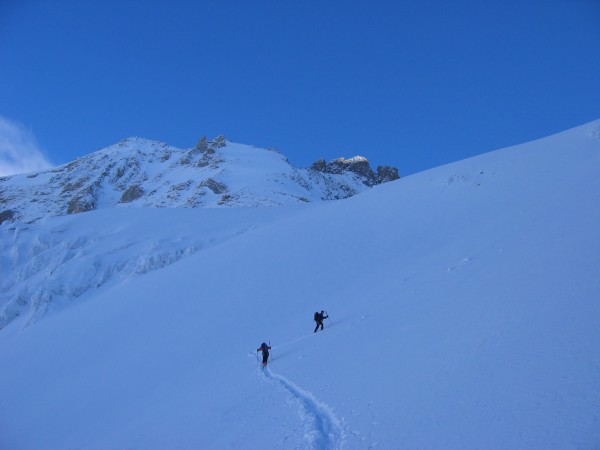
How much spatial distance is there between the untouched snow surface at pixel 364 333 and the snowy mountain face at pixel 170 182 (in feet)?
148

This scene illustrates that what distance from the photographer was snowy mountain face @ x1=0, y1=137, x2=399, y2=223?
79.5m

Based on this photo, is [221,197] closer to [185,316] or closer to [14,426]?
[185,316]

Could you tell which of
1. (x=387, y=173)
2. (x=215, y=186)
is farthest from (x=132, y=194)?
(x=387, y=173)

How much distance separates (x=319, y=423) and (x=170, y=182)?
101579 millimetres

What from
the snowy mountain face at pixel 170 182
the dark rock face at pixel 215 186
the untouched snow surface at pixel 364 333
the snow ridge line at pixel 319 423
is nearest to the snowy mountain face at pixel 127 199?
the dark rock face at pixel 215 186

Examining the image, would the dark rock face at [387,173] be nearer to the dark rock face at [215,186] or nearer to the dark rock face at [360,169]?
the dark rock face at [360,169]

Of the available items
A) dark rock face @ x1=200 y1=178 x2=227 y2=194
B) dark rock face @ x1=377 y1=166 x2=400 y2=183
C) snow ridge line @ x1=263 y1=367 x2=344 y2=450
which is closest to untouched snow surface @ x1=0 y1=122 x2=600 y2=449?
snow ridge line @ x1=263 y1=367 x2=344 y2=450

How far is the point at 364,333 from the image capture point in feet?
35.8

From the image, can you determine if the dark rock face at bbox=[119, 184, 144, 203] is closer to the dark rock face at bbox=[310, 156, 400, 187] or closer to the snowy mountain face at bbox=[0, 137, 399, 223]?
the snowy mountain face at bbox=[0, 137, 399, 223]

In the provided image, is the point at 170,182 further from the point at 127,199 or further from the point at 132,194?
the point at 127,199

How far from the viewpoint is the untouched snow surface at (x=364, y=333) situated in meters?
5.84

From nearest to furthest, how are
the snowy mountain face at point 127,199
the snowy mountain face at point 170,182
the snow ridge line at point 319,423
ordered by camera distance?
the snow ridge line at point 319,423, the snowy mountain face at point 127,199, the snowy mountain face at point 170,182

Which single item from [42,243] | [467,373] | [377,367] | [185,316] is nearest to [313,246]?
[185,316]

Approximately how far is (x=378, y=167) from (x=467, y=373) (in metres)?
151
